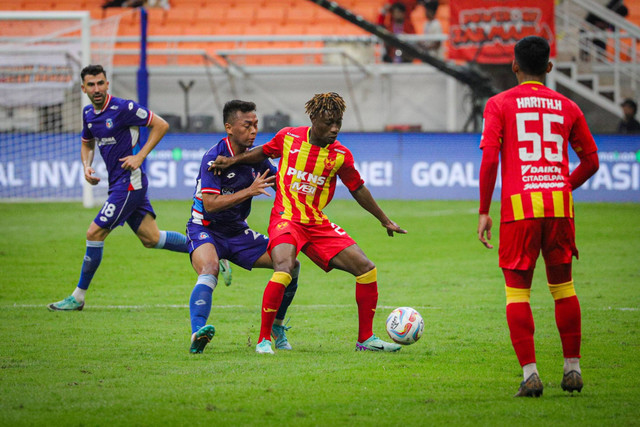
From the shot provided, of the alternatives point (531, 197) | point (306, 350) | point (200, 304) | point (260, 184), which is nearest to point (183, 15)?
point (260, 184)

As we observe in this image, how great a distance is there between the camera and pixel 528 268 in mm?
5223

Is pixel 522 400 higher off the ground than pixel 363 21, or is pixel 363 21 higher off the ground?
pixel 363 21

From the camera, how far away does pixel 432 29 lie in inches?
947

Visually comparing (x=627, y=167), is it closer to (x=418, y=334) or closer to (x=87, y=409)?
(x=418, y=334)

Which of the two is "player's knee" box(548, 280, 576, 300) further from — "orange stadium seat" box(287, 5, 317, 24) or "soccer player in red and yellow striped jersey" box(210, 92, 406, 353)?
"orange stadium seat" box(287, 5, 317, 24)

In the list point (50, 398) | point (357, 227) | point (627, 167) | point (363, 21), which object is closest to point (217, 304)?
point (50, 398)

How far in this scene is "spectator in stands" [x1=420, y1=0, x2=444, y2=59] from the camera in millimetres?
23666

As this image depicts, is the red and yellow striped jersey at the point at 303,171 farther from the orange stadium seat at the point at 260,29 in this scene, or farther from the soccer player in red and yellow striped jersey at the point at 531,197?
the orange stadium seat at the point at 260,29

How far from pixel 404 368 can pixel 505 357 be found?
880mm

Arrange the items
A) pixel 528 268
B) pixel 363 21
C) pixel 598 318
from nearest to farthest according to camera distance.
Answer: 1. pixel 528 268
2. pixel 598 318
3. pixel 363 21

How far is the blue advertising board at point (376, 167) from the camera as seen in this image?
19.7m

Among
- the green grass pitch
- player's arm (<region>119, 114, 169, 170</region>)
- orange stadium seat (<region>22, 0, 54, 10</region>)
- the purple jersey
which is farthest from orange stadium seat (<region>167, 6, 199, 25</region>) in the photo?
player's arm (<region>119, 114, 169, 170</region>)

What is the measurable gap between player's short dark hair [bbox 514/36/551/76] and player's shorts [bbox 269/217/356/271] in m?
1.99

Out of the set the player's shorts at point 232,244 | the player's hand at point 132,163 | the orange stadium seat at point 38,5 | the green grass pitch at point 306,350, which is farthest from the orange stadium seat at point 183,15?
the player's shorts at point 232,244
